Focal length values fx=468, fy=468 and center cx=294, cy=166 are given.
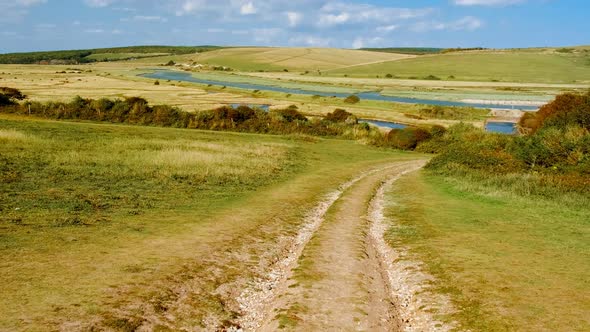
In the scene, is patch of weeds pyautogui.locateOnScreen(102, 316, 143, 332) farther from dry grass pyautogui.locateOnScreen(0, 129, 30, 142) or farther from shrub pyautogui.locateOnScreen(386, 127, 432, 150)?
shrub pyautogui.locateOnScreen(386, 127, 432, 150)

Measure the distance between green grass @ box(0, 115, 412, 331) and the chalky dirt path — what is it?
1073 mm

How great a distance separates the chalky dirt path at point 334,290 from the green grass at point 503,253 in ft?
4.45

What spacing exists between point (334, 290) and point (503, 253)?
26.0 ft

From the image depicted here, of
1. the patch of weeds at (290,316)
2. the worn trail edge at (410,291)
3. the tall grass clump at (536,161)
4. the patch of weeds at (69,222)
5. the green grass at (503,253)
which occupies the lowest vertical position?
the worn trail edge at (410,291)

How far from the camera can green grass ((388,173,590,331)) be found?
508 inches

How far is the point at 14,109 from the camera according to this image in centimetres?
7425

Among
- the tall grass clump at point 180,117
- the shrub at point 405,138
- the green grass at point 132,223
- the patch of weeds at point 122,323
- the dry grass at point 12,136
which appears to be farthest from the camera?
the tall grass clump at point 180,117

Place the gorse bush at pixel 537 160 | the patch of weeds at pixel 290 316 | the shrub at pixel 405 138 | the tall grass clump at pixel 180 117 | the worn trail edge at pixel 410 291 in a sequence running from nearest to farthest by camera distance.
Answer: the patch of weeds at pixel 290 316 → the worn trail edge at pixel 410 291 → the gorse bush at pixel 537 160 → the shrub at pixel 405 138 → the tall grass clump at pixel 180 117

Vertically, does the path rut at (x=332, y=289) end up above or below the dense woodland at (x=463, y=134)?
below

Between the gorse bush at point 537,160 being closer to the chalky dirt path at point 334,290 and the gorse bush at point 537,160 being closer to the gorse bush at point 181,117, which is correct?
the chalky dirt path at point 334,290

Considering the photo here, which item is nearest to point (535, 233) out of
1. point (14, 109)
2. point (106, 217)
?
point (106, 217)

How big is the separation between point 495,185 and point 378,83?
535 ft

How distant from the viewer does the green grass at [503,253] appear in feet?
42.3

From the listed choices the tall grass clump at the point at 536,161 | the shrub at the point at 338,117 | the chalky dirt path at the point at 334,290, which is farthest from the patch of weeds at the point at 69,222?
the shrub at the point at 338,117
